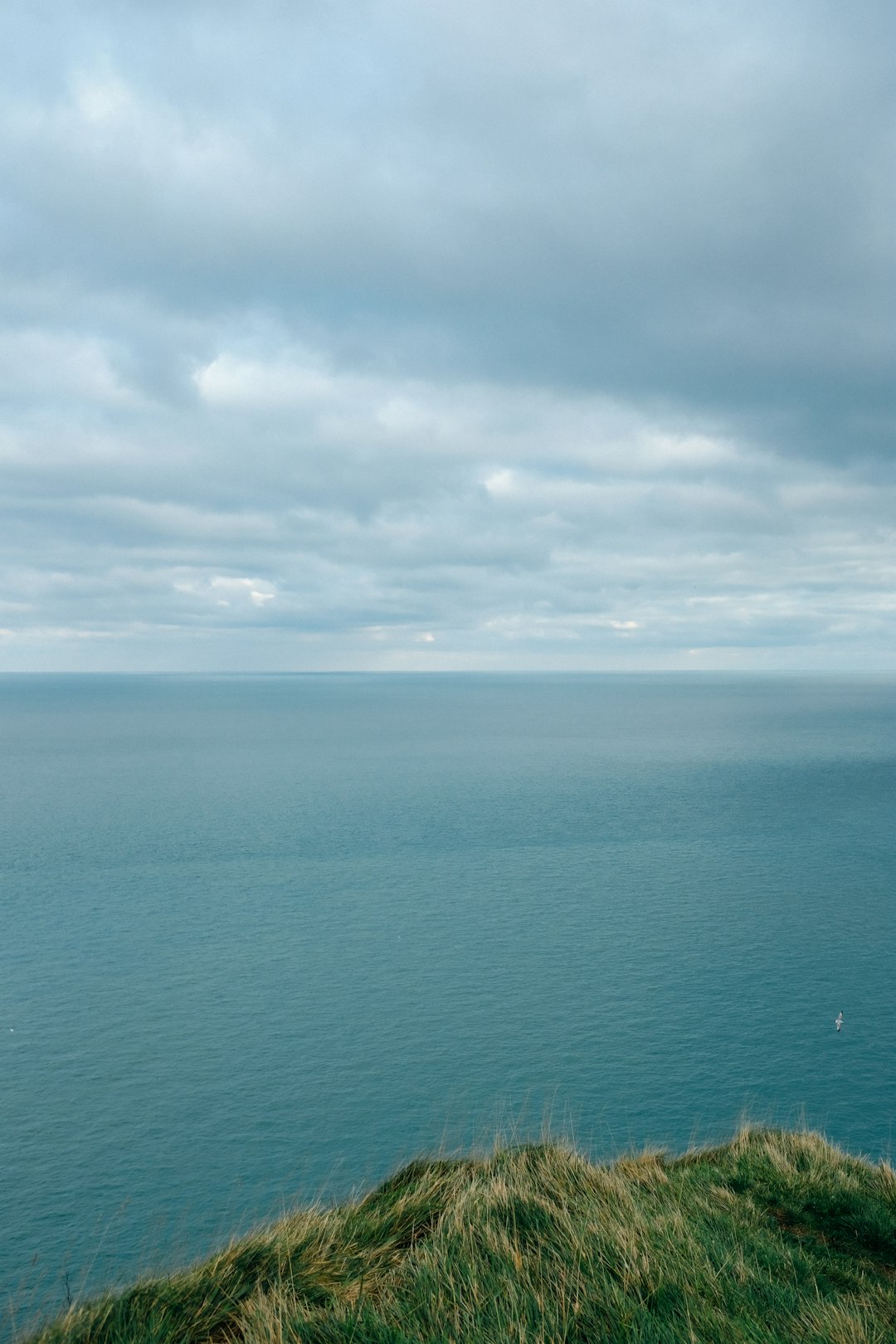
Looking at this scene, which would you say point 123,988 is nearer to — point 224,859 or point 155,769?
point 224,859

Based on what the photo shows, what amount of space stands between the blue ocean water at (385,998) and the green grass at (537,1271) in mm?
2341

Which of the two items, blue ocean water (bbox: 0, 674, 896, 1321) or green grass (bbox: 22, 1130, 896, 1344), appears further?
blue ocean water (bbox: 0, 674, 896, 1321)

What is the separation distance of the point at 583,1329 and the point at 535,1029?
48067mm

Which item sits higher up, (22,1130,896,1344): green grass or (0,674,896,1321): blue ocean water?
(22,1130,896,1344): green grass

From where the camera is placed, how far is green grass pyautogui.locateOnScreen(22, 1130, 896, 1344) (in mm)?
7930

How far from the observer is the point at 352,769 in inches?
6280

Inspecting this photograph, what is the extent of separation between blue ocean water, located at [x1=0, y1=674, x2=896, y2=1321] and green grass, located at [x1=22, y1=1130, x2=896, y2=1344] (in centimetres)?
234

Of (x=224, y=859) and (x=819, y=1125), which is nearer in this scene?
(x=819, y=1125)

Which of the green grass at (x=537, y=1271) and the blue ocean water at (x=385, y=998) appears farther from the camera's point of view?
the blue ocean water at (x=385, y=998)

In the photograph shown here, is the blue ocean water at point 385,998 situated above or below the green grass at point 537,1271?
below

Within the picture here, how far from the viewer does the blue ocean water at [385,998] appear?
130 feet

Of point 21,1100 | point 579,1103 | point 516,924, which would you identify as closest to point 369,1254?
point 579,1103

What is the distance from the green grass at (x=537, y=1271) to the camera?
7.93m

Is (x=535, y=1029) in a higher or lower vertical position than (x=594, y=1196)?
lower
